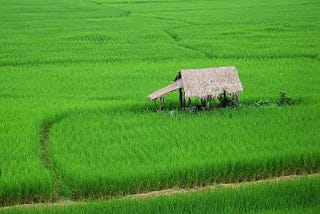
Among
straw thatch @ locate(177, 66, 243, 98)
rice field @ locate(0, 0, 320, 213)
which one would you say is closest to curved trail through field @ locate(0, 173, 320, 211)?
rice field @ locate(0, 0, 320, 213)

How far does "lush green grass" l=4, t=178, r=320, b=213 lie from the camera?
18.4ft

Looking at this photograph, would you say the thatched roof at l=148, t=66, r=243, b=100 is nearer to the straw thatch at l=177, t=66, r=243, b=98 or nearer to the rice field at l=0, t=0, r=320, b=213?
the straw thatch at l=177, t=66, r=243, b=98

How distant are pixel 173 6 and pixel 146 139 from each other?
23632 millimetres

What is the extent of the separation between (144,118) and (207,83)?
107 centimetres

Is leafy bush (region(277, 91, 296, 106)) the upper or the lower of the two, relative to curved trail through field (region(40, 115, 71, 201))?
upper

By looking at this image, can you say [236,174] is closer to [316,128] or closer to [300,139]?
[300,139]

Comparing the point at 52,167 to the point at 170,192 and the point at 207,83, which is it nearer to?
the point at 170,192

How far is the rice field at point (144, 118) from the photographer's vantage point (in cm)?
651

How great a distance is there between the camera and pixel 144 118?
9008 mm

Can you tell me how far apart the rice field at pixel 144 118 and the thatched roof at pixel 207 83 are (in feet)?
1.06

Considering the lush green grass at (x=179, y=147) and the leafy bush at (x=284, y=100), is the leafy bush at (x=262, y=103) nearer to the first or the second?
the leafy bush at (x=284, y=100)

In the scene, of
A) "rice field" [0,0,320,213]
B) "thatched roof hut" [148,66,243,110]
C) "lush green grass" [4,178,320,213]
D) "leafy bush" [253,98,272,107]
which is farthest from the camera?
"leafy bush" [253,98,272,107]

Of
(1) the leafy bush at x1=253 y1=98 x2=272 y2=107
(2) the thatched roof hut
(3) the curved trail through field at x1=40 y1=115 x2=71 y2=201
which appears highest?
(2) the thatched roof hut

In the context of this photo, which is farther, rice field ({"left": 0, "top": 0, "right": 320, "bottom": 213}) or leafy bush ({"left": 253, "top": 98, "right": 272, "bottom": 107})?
leafy bush ({"left": 253, "top": 98, "right": 272, "bottom": 107})
